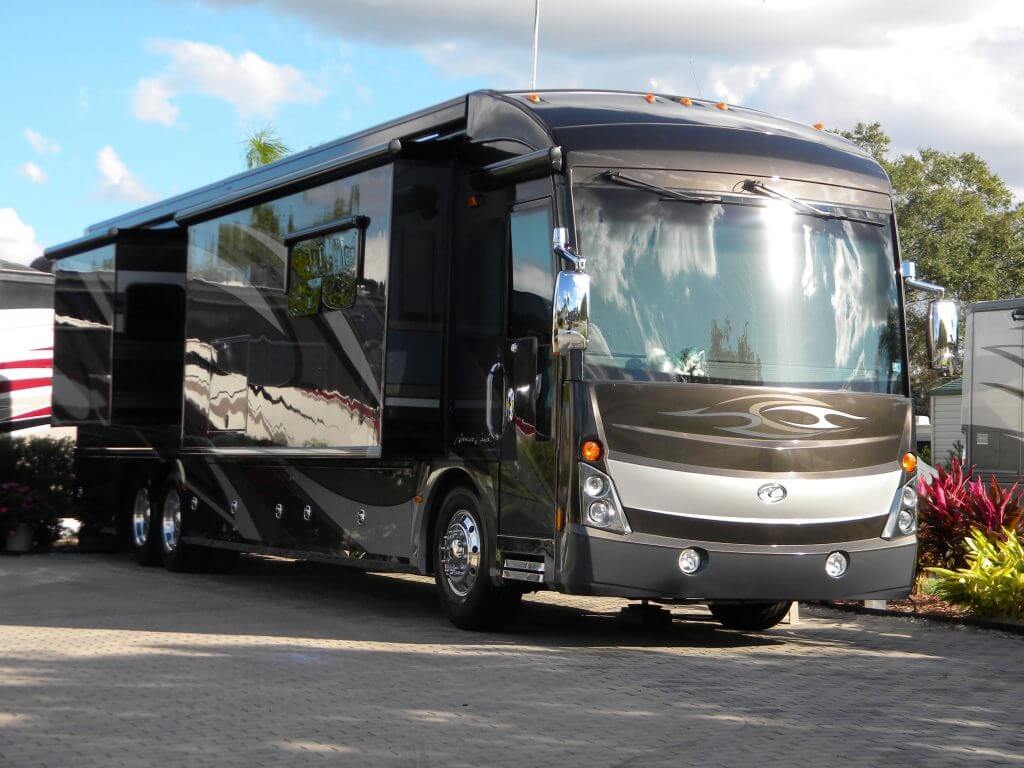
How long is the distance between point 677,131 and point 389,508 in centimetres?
366

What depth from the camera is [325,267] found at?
12.1 metres

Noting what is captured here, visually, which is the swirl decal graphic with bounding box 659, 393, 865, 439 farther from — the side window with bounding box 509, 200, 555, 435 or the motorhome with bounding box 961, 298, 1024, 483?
the motorhome with bounding box 961, 298, 1024, 483

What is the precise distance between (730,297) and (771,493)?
1308 mm

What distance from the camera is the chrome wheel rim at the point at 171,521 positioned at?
626 inches

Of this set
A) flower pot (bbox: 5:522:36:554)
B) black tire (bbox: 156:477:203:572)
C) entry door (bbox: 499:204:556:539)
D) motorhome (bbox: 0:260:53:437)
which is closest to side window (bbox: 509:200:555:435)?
entry door (bbox: 499:204:556:539)

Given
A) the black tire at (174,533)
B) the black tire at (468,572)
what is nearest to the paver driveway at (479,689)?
the black tire at (468,572)

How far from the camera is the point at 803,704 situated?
26.7 feet

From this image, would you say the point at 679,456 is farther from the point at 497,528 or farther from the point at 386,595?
the point at 386,595

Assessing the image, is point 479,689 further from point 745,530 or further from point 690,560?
point 745,530

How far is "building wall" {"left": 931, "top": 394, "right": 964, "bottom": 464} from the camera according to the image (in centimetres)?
3441

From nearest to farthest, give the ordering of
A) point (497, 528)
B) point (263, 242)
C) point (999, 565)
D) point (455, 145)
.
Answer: point (497, 528), point (455, 145), point (999, 565), point (263, 242)

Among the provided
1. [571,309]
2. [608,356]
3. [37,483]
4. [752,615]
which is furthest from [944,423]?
[571,309]

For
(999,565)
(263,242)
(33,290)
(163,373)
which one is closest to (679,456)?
(999,565)

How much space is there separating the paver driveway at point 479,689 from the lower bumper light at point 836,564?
1.91ft
